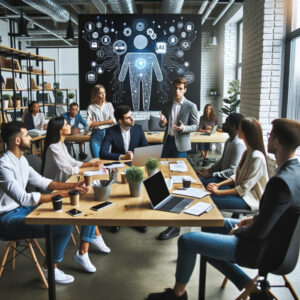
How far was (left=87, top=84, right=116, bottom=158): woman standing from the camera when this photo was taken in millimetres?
5246

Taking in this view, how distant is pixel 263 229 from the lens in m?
1.74

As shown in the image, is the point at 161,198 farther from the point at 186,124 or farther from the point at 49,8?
the point at 49,8

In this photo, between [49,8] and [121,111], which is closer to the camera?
[121,111]

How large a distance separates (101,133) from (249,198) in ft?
10.3

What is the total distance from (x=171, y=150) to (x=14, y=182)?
7.46 feet

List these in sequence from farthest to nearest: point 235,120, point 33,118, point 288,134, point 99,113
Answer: point 33,118 < point 99,113 < point 235,120 < point 288,134

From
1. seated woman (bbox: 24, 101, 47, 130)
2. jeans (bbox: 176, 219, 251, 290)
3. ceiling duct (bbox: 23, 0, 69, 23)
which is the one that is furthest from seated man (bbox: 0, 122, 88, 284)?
ceiling duct (bbox: 23, 0, 69, 23)

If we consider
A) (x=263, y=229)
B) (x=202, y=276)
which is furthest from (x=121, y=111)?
(x=263, y=229)

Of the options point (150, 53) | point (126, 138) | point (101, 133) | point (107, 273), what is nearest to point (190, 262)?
point (107, 273)

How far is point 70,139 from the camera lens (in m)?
6.05

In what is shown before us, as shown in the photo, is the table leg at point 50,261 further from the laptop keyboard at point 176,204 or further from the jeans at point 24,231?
the laptop keyboard at point 176,204

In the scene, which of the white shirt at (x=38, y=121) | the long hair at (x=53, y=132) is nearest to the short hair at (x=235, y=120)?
the long hair at (x=53, y=132)

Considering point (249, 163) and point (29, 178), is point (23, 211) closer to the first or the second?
point (29, 178)

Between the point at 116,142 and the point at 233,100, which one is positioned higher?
the point at 233,100
